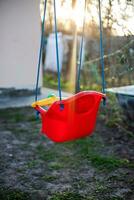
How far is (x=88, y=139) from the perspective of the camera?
5238 mm

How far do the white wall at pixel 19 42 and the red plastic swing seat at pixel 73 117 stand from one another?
4705mm

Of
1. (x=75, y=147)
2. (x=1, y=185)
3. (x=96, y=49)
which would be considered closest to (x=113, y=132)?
(x=75, y=147)

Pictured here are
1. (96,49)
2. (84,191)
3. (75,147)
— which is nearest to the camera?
(84,191)

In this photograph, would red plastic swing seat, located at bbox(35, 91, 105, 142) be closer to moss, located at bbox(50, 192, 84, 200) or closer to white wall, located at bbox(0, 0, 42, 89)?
moss, located at bbox(50, 192, 84, 200)

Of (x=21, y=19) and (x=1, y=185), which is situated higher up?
(x=21, y=19)

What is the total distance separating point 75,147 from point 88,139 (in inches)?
16.0

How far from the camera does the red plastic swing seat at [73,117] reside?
10.3 ft

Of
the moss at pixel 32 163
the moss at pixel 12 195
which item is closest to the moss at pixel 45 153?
the moss at pixel 32 163

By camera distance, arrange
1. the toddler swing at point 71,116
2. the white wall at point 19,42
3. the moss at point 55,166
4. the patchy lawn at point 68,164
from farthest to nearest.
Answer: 1. the white wall at point 19,42
2. the moss at point 55,166
3. the patchy lawn at point 68,164
4. the toddler swing at point 71,116

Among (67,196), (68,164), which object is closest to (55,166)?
(68,164)

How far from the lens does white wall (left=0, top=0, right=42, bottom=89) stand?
766cm

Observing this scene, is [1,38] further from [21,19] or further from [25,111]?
[25,111]

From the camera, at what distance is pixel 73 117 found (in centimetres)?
322

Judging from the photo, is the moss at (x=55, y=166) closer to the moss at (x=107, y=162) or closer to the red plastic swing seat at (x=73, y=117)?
the moss at (x=107, y=162)
